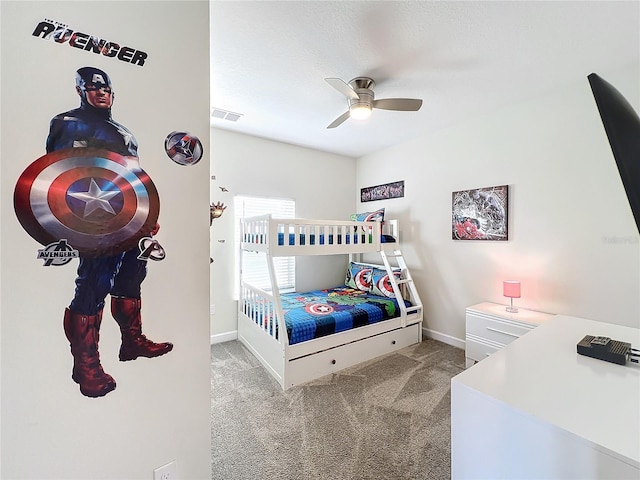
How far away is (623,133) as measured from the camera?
429mm

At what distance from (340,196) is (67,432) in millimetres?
3829

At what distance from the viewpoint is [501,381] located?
102cm

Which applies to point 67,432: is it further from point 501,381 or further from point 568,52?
point 568,52

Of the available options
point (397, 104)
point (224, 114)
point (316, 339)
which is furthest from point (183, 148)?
point (224, 114)

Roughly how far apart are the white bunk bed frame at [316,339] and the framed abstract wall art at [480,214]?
2.44ft

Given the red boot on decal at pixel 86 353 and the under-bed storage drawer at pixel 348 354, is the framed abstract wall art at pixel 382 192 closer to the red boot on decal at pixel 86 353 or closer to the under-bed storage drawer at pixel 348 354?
the under-bed storage drawer at pixel 348 354

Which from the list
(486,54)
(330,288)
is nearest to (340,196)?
(330,288)

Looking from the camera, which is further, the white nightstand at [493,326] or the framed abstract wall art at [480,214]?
the framed abstract wall art at [480,214]

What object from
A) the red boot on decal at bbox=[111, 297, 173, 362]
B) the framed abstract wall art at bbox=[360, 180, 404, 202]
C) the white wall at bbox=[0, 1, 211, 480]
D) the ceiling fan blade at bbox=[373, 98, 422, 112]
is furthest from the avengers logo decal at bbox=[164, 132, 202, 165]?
the framed abstract wall art at bbox=[360, 180, 404, 202]

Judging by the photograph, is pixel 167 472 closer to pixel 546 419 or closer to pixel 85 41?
pixel 546 419

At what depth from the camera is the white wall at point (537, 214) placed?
7.14ft

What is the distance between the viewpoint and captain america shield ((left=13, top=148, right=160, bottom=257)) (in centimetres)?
84

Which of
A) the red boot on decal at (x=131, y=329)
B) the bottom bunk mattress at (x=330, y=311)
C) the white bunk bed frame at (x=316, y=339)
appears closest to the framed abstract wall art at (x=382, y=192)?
the white bunk bed frame at (x=316, y=339)

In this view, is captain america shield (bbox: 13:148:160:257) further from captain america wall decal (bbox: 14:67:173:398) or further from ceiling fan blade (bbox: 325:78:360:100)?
ceiling fan blade (bbox: 325:78:360:100)
